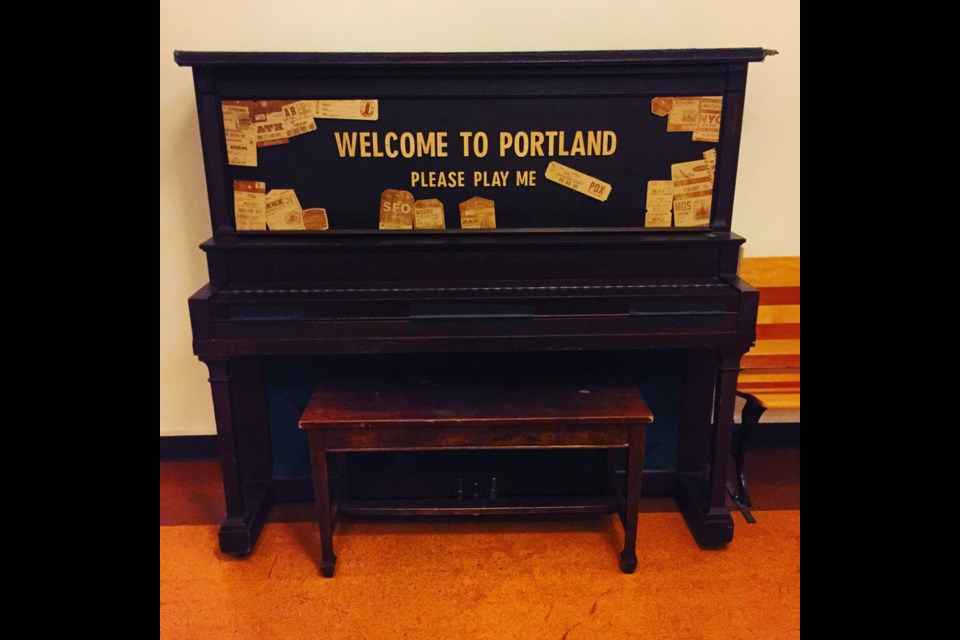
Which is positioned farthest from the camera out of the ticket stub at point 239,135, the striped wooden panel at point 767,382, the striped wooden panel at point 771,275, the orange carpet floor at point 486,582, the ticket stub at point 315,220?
the striped wooden panel at point 771,275

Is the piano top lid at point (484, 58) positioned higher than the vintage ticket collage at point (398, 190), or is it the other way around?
the piano top lid at point (484, 58)

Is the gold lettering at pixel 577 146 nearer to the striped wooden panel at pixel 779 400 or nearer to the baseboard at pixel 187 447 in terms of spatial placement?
the striped wooden panel at pixel 779 400

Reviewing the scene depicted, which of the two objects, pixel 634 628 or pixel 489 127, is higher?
pixel 489 127

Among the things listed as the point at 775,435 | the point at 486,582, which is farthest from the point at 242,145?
the point at 775,435

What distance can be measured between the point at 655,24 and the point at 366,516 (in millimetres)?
1909

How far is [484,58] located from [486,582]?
1.56m

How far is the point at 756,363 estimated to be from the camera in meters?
2.36

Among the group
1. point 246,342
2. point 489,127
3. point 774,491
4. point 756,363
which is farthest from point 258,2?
point 774,491

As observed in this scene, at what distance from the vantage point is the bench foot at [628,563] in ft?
6.60

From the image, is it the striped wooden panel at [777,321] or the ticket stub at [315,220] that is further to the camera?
the striped wooden panel at [777,321]

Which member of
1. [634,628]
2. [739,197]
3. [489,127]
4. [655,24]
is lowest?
[634,628]

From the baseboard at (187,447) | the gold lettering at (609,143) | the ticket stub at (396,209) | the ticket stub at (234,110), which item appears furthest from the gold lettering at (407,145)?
the baseboard at (187,447)

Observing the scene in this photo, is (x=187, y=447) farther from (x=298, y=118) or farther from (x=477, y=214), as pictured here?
(x=477, y=214)

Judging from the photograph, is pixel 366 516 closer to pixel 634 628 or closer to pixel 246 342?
pixel 246 342
